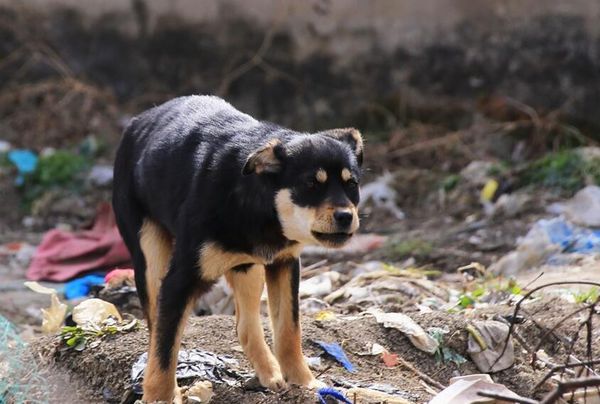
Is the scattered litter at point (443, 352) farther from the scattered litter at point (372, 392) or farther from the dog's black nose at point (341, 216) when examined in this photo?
the dog's black nose at point (341, 216)

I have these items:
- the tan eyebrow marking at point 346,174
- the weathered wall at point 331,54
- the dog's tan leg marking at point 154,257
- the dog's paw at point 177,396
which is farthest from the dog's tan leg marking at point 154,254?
the weathered wall at point 331,54

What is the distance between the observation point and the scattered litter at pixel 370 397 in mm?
4562

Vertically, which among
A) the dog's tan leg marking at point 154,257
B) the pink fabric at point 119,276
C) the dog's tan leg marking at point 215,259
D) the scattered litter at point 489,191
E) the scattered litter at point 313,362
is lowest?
the scattered litter at point 489,191

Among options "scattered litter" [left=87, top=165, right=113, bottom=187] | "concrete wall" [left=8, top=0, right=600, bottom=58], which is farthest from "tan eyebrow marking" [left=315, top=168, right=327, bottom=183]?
"concrete wall" [left=8, top=0, right=600, bottom=58]

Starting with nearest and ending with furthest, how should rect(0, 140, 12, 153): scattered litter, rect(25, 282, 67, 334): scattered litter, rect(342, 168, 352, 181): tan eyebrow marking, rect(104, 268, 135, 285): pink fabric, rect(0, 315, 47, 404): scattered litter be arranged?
rect(342, 168, 352, 181): tan eyebrow marking
rect(0, 315, 47, 404): scattered litter
rect(25, 282, 67, 334): scattered litter
rect(104, 268, 135, 285): pink fabric
rect(0, 140, 12, 153): scattered litter

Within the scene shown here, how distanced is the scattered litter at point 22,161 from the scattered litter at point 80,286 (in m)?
2.93

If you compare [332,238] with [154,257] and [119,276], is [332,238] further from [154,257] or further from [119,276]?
[119,276]

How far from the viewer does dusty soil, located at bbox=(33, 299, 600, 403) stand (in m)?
5.01

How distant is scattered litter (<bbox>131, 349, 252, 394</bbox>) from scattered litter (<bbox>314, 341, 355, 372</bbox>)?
0.44 m

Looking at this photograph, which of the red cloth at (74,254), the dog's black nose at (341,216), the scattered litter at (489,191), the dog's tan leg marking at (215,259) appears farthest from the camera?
the scattered litter at (489,191)

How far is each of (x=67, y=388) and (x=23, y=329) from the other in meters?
1.86

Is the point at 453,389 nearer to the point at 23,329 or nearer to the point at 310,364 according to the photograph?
the point at 310,364

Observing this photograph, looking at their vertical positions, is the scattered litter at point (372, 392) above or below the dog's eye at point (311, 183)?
below

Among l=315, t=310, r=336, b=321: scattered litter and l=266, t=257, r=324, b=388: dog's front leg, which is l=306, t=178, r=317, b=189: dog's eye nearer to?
l=266, t=257, r=324, b=388: dog's front leg
